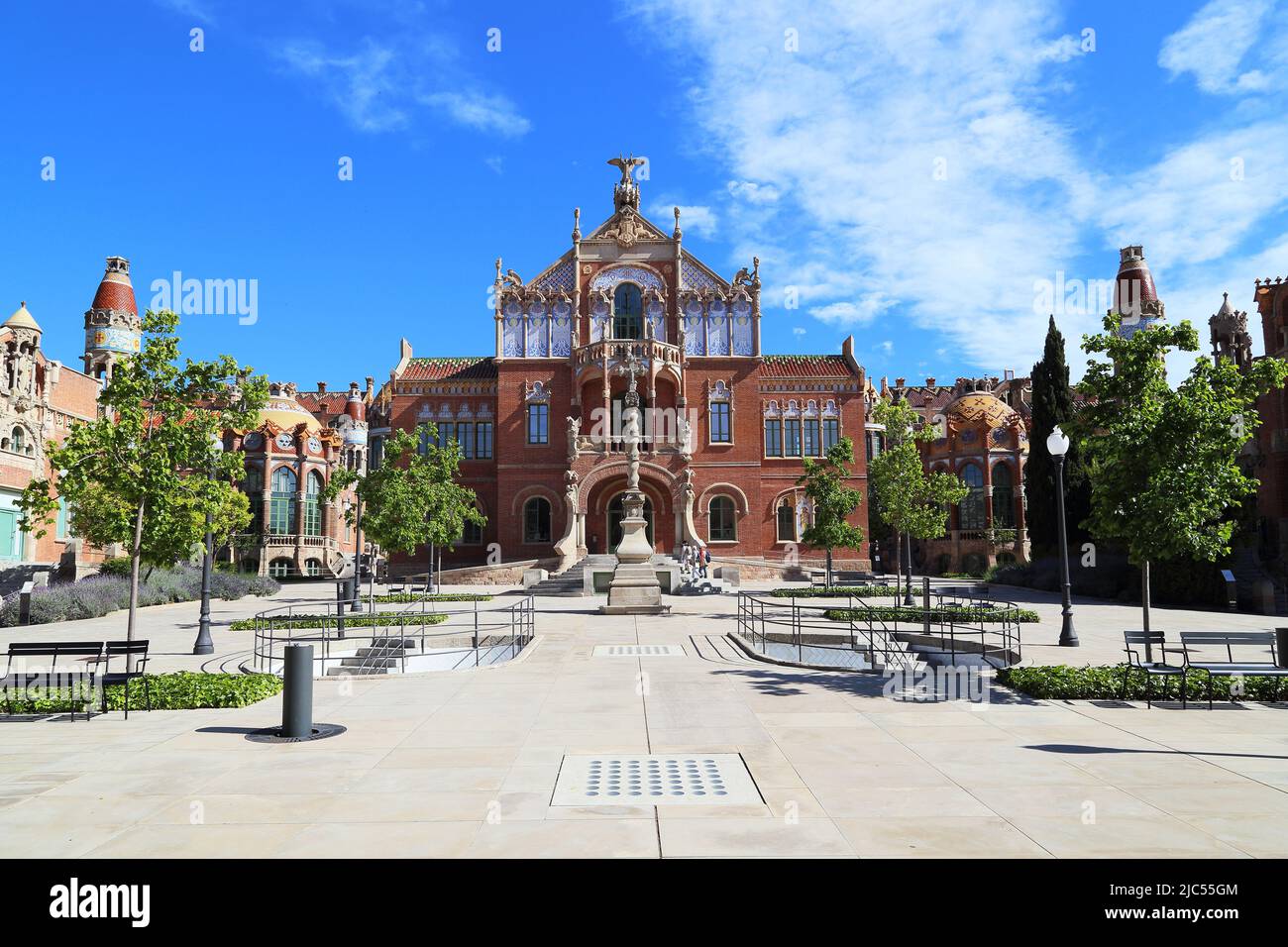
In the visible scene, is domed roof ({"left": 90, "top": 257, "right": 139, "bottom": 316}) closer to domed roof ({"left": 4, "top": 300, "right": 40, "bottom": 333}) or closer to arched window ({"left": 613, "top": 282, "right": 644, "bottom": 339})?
domed roof ({"left": 4, "top": 300, "right": 40, "bottom": 333})

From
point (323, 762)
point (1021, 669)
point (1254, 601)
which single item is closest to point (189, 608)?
point (323, 762)

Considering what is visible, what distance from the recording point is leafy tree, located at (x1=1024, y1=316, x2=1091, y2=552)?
42.4 m

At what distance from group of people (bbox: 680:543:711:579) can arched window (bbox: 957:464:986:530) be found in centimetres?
2555

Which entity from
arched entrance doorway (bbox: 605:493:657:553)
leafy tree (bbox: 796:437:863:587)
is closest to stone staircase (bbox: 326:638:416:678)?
leafy tree (bbox: 796:437:863:587)

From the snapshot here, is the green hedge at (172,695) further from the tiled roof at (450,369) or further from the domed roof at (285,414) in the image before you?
the domed roof at (285,414)

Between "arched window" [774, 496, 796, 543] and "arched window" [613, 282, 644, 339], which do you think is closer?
"arched window" [774, 496, 796, 543]

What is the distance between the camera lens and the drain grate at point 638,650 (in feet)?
52.3

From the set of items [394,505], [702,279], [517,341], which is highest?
[702,279]

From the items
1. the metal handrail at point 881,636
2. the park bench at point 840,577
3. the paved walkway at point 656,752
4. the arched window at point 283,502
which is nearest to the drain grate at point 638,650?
the metal handrail at point 881,636

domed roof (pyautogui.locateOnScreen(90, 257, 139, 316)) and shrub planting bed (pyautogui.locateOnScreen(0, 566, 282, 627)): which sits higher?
domed roof (pyautogui.locateOnScreen(90, 257, 139, 316))
